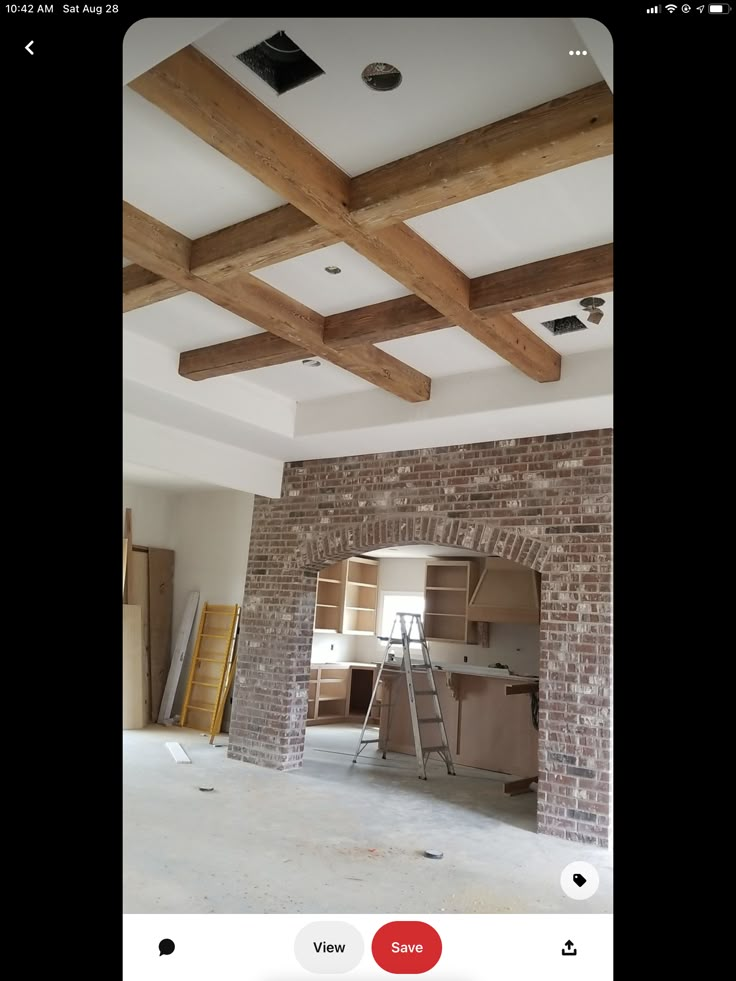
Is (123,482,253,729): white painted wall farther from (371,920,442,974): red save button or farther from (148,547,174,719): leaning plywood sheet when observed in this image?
(371,920,442,974): red save button

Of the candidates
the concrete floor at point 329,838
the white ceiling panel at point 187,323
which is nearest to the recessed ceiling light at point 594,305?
the white ceiling panel at point 187,323

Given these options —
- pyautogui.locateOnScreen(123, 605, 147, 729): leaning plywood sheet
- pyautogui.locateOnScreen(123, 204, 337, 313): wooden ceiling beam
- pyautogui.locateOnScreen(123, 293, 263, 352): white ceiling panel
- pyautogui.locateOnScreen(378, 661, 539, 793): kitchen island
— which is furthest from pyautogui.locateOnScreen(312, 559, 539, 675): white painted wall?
pyautogui.locateOnScreen(123, 204, 337, 313): wooden ceiling beam

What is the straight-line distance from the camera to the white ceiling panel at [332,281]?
327 centimetres

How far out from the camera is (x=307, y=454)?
5.93 m

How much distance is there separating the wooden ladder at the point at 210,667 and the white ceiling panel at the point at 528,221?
5.72 meters

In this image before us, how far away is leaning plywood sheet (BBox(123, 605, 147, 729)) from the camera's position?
Answer: 25.2ft

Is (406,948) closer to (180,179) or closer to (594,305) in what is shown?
(180,179)

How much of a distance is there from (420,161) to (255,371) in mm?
2490

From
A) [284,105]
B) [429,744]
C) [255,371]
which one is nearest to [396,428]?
[255,371]

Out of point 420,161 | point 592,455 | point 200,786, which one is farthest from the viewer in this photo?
point 200,786

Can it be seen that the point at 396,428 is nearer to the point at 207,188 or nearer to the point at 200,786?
the point at 207,188

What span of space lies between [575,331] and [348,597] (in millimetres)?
6470

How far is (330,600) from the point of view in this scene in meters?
9.46

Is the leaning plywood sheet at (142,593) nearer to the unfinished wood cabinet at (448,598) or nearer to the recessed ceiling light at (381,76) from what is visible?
the unfinished wood cabinet at (448,598)
